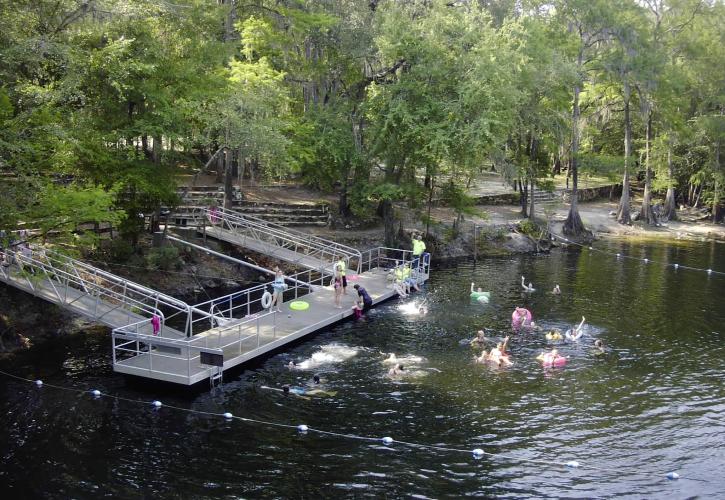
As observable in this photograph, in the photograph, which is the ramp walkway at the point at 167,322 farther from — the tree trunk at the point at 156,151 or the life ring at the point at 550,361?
the life ring at the point at 550,361

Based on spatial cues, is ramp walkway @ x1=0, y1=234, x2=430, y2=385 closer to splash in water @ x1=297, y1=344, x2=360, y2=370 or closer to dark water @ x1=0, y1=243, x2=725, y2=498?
dark water @ x1=0, y1=243, x2=725, y2=498

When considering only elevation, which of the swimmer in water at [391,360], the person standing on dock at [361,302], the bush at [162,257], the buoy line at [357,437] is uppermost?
the bush at [162,257]

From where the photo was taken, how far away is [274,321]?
25688 millimetres

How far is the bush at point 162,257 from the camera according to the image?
3148 centimetres

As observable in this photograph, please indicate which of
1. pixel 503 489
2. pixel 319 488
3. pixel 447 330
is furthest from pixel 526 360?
pixel 319 488

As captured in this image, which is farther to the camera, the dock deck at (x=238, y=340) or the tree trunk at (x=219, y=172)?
the tree trunk at (x=219, y=172)

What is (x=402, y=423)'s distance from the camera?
18.7 meters

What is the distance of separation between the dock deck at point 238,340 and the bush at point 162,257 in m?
6.70

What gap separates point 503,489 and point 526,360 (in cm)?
910

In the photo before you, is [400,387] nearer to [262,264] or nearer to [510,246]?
[262,264]

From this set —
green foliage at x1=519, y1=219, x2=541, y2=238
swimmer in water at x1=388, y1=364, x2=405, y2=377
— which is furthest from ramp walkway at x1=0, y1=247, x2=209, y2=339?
green foliage at x1=519, y1=219, x2=541, y2=238

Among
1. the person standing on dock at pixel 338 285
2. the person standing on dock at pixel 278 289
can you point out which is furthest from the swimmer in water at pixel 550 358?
the person standing on dock at pixel 278 289

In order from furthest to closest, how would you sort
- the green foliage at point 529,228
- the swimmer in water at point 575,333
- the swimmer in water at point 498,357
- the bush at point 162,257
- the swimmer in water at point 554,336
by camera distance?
the green foliage at point 529,228, the bush at point 162,257, the swimmer in water at point 575,333, the swimmer in water at point 554,336, the swimmer in water at point 498,357

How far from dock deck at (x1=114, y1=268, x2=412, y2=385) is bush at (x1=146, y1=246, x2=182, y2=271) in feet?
22.0
